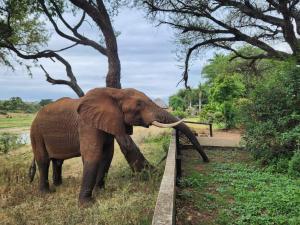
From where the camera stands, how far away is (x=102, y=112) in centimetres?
873

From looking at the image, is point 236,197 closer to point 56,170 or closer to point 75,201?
point 75,201

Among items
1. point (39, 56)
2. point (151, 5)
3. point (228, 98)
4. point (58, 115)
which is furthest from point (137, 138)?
point (58, 115)

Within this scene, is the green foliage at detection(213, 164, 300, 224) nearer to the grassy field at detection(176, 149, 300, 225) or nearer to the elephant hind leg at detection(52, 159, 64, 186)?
the grassy field at detection(176, 149, 300, 225)

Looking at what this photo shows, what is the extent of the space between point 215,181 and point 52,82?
7694 mm

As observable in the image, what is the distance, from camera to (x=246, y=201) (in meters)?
7.55

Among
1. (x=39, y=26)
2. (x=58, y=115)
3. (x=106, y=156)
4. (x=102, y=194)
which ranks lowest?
(x=102, y=194)

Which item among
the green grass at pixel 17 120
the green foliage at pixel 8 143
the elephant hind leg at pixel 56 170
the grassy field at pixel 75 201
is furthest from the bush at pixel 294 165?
the green grass at pixel 17 120

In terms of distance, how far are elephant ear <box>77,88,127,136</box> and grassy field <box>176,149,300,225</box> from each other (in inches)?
66.8

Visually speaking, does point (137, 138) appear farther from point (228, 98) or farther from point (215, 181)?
point (215, 181)

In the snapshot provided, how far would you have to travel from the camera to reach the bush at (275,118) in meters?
10.9

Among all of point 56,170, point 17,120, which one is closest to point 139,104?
point 56,170

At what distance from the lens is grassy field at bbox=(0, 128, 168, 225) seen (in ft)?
21.1

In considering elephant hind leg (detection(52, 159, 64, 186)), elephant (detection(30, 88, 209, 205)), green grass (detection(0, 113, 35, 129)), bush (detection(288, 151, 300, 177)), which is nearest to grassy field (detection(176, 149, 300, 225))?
bush (detection(288, 151, 300, 177))

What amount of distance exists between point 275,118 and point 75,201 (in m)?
5.59
